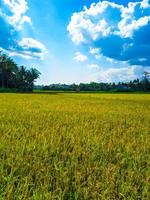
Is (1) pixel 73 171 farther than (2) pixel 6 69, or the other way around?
(2) pixel 6 69

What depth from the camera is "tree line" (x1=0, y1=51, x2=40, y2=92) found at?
8725cm

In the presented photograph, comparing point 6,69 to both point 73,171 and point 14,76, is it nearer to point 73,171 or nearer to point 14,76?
point 14,76

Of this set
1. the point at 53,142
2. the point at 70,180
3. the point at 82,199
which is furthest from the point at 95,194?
the point at 53,142

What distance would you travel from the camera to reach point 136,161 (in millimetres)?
4559

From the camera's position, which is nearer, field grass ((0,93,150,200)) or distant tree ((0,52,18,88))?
field grass ((0,93,150,200))

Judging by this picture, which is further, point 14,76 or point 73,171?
point 14,76

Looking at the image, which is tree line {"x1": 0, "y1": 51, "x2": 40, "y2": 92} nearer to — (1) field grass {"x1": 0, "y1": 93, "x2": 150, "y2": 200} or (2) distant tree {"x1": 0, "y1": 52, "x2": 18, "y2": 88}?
(2) distant tree {"x1": 0, "y1": 52, "x2": 18, "y2": 88}

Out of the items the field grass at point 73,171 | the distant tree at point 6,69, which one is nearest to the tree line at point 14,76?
the distant tree at point 6,69

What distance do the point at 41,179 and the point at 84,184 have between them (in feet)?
1.70

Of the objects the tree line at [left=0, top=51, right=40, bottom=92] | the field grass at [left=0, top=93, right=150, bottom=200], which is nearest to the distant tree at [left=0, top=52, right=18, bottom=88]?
the tree line at [left=0, top=51, right=40, bottom=92]

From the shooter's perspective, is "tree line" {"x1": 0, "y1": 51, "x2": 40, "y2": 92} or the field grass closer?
the field grass

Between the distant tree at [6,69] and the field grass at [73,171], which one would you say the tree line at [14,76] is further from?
the field grass at [73,171]

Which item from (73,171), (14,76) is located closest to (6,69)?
(14,76)

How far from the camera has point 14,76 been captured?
91.7 metres
